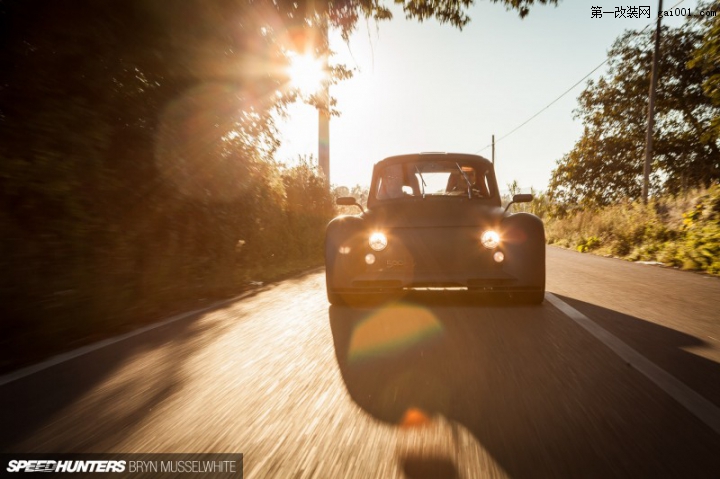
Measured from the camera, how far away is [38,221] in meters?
4.84

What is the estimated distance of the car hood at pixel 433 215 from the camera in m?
5.79

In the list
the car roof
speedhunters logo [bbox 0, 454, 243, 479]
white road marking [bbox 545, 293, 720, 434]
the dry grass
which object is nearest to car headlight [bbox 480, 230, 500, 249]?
white road marking [bbox 545, 293, 720, 434]

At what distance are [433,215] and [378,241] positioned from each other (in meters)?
0.67

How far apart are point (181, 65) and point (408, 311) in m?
4.08

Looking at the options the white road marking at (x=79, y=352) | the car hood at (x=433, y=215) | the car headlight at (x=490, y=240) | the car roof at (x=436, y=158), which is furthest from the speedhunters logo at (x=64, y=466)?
the car roof at (x=436, y=158)

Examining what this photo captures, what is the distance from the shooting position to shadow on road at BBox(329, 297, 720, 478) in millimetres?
2223

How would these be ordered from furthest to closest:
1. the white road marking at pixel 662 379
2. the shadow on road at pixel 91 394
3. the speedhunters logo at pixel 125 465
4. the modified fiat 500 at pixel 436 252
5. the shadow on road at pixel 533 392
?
the modified fiat 500 at pixel 436 252
the white road marking at pixel 662 379
the shadow on road at pixel 91 394
the shadow on road at pixel 533 392
the speedhunters logo at pixel 125 465

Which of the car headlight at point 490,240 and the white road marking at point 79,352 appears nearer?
the white road marking at point 79,352

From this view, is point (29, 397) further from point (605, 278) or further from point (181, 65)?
point (605, 278)

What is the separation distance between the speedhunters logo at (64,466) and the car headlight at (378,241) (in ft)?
12.8

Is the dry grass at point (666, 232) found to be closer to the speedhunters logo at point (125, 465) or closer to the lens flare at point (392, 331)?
the lens flare at point (392, 331)

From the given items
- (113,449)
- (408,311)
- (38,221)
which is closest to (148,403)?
(113,449)

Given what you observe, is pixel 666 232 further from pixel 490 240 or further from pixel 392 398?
pixel 392 398

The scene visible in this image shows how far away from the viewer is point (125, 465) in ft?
6.95
